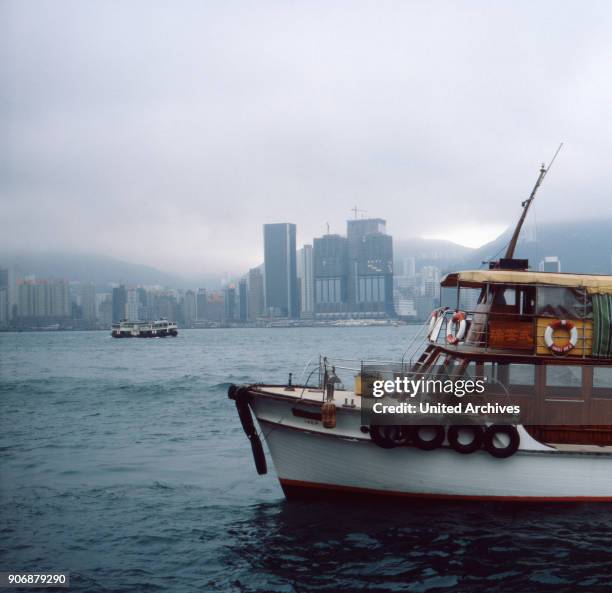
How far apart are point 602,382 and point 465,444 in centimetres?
303

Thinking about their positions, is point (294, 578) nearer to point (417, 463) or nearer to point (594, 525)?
point (417, 463)

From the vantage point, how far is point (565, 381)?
1361 centimetres

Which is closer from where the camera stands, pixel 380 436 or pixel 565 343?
pixel 380 436

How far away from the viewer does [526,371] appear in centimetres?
1364

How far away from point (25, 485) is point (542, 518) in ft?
38.7

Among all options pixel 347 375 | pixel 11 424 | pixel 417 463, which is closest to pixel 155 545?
pixel 417 463

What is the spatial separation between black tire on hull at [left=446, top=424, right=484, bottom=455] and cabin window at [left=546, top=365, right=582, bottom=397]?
1.80m

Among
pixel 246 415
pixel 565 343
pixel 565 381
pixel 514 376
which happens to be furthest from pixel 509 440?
pixel 246 415

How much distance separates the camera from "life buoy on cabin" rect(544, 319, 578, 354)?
13.3 metres

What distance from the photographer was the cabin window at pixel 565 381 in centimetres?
1358

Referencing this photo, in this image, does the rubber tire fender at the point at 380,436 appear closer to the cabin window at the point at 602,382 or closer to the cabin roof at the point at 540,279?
the cabin roof at the point at 540,279

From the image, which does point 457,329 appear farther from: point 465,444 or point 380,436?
point 380,436

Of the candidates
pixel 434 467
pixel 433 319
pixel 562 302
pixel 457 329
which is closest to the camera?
pixel 434 467

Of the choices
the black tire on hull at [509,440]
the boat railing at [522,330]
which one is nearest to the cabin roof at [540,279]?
the boat railing at [522,330]
